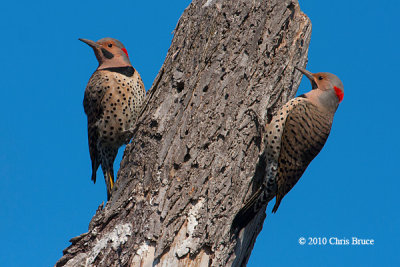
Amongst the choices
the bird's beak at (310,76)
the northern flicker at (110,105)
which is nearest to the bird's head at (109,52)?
the northern flicker at (110,105)

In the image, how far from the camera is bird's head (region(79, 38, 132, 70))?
551 centimetres

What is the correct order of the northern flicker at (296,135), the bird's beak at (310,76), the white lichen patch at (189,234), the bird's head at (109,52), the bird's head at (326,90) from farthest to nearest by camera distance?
the bird's head at (109,52) → the bird's head at (326,90) → the bird's beak at (310,76) → the northern flicker at (296,135) → the white lichen patch at (189,234)

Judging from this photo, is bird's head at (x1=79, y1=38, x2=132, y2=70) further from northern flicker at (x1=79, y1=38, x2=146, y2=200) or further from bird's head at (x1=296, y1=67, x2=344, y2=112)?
bird's head at (x1=296, y1=67, x2=344, y2=112)

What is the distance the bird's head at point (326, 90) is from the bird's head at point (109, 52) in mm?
2169

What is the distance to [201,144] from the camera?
12.5 feet

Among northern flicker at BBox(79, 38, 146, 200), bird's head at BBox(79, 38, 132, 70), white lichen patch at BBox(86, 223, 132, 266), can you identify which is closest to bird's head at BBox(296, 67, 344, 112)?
northern flicker at BBox(79, 38, 146, 200)

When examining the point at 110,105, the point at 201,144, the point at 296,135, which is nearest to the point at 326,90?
the point at 296,135

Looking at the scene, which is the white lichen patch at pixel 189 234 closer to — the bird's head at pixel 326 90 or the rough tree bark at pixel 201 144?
the rough tree bark at pixel 201 144

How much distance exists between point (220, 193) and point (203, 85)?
916 mm

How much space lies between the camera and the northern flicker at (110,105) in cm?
507

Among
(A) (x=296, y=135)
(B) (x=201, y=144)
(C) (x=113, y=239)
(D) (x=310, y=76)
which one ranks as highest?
(D) (x=310, y=76)

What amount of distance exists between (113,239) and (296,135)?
6.75ft

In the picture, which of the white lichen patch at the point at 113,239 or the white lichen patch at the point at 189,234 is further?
the white lichen patch at the point at 113,239

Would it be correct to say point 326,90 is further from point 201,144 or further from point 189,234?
point 189,234
